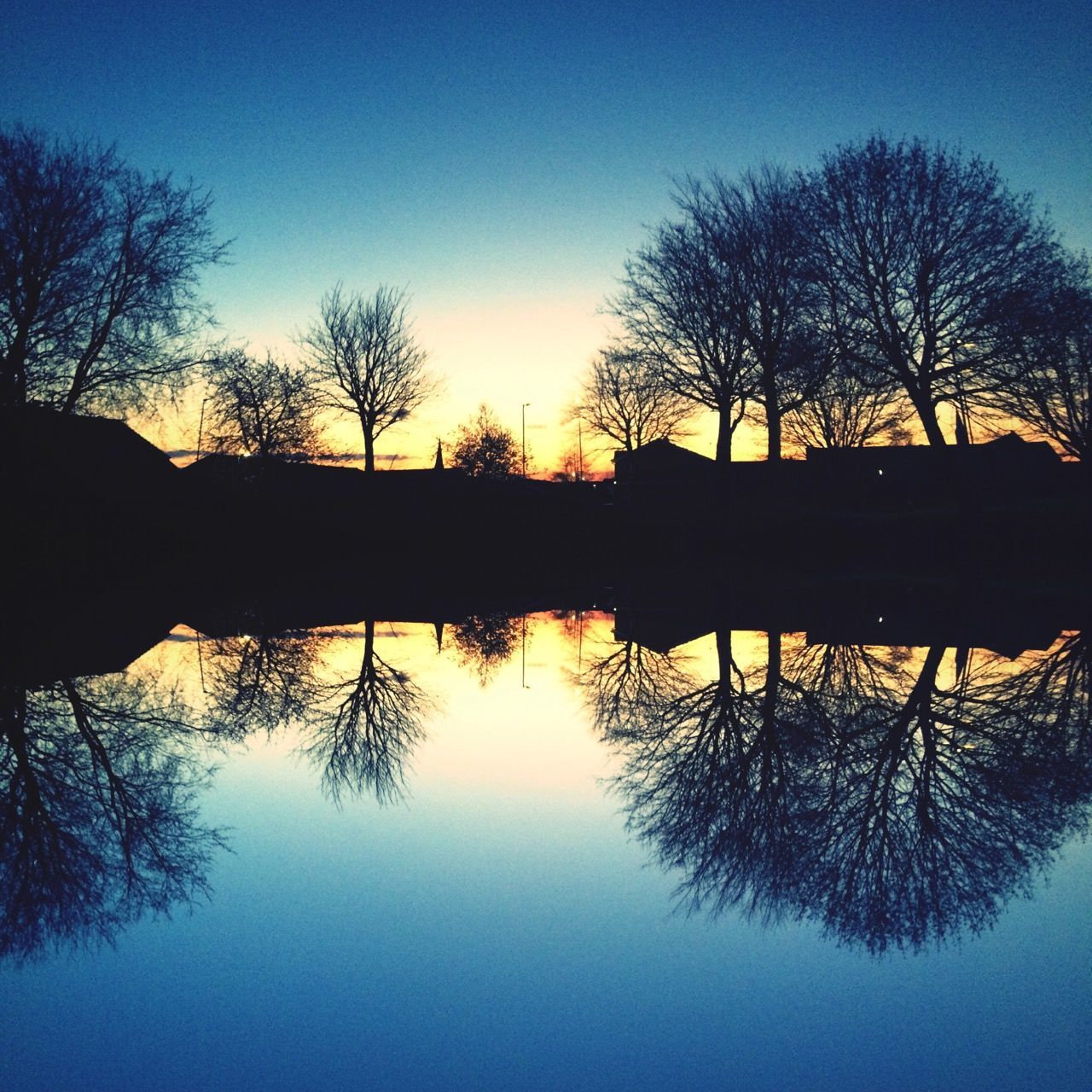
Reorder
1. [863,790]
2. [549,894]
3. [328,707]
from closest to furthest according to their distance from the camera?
[549,894]
[863,790]
[328,707]

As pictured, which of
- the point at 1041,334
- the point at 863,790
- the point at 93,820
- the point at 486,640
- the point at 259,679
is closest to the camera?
the point at 93,820

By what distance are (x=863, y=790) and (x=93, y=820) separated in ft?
10.9

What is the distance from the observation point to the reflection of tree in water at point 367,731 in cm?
479

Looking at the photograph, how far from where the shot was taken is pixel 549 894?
319cm

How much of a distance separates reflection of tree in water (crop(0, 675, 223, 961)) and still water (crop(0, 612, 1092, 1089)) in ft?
0.06

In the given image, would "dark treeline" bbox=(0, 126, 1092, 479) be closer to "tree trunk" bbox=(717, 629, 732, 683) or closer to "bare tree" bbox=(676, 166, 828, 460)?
"bare tree" bbox=(676, 166, 828, 460)

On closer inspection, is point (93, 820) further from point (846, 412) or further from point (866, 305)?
point (846, 412)

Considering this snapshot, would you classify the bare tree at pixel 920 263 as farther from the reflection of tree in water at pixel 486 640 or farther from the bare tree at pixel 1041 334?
the reflection of tree in water at pixel 486 640

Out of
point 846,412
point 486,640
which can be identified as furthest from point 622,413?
point 486,640

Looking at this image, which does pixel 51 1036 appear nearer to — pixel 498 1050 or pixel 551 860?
pixel 498 1050

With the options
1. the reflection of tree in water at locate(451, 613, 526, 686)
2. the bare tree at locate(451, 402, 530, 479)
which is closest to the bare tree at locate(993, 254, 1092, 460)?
the reflection of tree in water at locate(451, 613, 526, 686)

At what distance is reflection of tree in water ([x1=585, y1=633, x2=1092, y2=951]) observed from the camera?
10.6 feet

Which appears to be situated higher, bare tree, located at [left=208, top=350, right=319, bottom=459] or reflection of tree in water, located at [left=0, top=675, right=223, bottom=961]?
bare tree, located at [left=208, top=350, right=319, bottom=459]

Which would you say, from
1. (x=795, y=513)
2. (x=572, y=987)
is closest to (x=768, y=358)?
(x=795, y=513)
